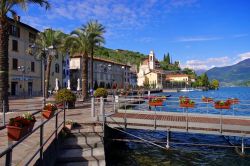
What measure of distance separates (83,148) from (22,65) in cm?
4775

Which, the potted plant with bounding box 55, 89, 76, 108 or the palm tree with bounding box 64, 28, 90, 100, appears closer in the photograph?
the potted plant with bounding box 55, 89, 76, 108

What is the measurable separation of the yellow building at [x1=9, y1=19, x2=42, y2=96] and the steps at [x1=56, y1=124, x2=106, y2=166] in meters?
38.6

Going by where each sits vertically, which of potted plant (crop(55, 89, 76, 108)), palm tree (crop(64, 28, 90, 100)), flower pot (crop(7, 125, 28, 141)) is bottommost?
flower pot (crop(7, 125, 28, 141))

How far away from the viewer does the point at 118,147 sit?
63.9ft

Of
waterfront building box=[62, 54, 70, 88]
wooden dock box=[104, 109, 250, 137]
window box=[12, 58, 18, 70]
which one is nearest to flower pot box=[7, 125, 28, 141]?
wooden dock box=[104, 109, 250, 137]

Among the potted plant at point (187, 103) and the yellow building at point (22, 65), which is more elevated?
the yellow building at point (22, 65)

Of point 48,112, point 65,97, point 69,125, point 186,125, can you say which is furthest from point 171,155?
point 65,97

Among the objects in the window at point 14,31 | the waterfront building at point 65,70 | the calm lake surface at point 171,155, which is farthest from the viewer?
the waterfront building at point 65,70

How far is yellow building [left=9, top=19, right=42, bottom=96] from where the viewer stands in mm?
53781

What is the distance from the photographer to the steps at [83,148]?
1204cm

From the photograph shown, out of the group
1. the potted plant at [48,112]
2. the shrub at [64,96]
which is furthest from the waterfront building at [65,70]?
the potted plant at [48,112]

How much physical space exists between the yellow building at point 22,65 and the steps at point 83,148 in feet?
127

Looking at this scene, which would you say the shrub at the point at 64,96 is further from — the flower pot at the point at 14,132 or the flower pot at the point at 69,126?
the flower pot at the point at 14,132

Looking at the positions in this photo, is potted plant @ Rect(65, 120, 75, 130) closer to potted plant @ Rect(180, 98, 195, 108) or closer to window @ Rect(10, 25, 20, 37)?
potted plant @ Rect(180, 98, 195, 108)
